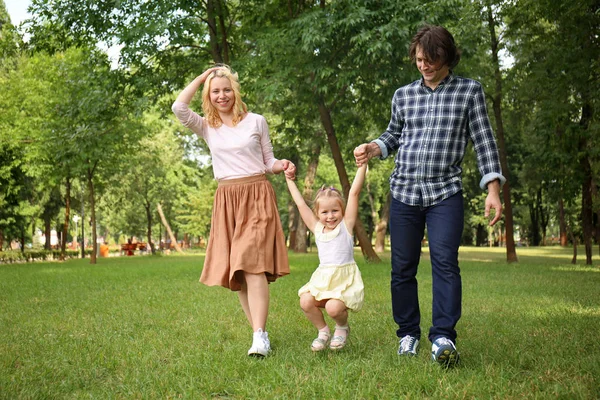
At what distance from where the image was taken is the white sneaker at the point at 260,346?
4.85 metres

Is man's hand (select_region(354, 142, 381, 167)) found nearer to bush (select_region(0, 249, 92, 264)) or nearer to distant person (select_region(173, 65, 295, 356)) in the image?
distant person (select_region(173, 65, 295, 356))

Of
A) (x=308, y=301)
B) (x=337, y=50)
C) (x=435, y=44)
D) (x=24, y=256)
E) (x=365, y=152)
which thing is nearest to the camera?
(x=435, y=44)

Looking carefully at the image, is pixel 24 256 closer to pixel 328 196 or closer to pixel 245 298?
pixel 245 298

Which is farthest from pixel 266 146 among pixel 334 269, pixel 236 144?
pixel 334 269

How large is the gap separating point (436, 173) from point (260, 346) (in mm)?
1811

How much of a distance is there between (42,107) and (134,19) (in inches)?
403

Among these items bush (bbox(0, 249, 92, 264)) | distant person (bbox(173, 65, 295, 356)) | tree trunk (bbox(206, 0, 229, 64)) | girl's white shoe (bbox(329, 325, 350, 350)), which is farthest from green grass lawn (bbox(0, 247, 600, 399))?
bush (bbox(0, 249, 92, 264))

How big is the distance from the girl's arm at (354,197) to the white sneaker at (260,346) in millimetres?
1049

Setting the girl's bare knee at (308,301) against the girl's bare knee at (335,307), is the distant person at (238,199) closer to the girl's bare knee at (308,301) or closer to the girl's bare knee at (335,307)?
the girl's bare knee at (308,301)

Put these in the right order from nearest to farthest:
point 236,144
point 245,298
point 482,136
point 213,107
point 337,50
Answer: point 482,136, point 236,144, point 213,107, point 245,298, point 337,50

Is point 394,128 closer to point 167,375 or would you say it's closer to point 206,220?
point 167,375

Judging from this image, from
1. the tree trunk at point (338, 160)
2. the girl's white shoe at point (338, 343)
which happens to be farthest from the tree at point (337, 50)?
the girl's white shoe at point (338, 343)

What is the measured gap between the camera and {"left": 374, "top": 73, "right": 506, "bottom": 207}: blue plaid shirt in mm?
4617

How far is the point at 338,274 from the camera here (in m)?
4.96
